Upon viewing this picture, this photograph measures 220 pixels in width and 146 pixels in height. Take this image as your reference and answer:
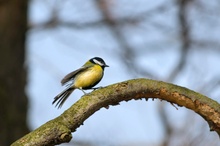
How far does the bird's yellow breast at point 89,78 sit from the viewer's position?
5.92 ft

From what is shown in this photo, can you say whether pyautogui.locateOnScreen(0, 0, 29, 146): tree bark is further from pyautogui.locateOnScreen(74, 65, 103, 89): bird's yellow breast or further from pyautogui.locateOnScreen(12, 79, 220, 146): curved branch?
pyautogui.locateOnScreen(12, 79, 220, 146): curved branch

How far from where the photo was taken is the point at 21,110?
434cm

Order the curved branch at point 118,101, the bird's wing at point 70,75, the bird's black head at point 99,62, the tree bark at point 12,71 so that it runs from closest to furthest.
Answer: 1. the curved branch at point 118,101
2. the bird's wing at point 70,75
3. the bird's black head at point 99,62
4. the tree bark at point 12,71

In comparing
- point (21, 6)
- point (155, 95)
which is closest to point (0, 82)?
point (21, 6)

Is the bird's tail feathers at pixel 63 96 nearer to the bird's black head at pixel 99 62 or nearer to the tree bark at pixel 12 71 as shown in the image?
the bird's black head at pixel 99 62

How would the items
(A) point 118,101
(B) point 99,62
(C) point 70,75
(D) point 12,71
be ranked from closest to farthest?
(A) point 118,101, (C) point 70,75, (B) point 99,62, (D) point 12,71

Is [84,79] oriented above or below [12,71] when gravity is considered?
below

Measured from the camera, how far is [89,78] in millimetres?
1810

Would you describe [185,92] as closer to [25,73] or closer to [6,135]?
[6,135]

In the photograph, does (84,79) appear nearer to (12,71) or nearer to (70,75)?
(70,75)

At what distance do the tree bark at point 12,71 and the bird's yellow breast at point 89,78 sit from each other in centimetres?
230

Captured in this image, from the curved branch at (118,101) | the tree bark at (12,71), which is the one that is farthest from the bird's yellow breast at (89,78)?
the tree bark at (12,71)

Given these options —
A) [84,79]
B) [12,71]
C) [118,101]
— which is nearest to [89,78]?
[84,79]

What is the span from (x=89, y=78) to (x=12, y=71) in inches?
107
